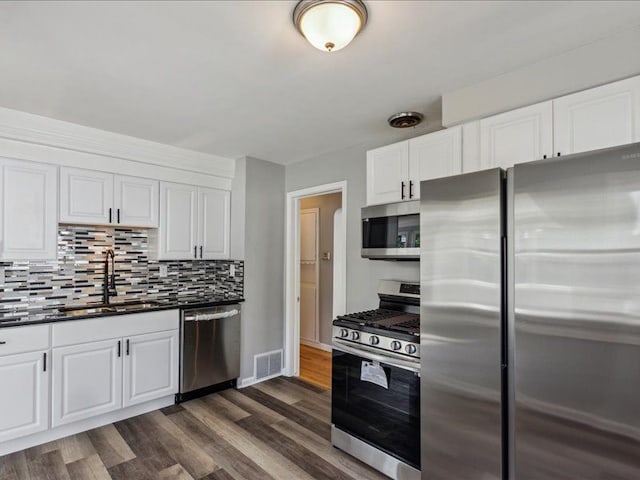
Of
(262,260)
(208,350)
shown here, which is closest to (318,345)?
(262,260)

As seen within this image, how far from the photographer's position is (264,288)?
13.3 feet

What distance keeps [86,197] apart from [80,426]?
185cm

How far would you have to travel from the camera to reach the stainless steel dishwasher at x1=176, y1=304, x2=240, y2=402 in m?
3.39

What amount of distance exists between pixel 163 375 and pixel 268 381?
1165 millimetres

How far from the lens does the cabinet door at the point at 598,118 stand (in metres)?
1.68

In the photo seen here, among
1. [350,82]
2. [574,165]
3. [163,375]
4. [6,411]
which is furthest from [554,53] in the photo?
[6,411]

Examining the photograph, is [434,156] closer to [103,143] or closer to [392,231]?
[392,231]

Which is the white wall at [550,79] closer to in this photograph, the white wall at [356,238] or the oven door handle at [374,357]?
the white wall at [356,238]

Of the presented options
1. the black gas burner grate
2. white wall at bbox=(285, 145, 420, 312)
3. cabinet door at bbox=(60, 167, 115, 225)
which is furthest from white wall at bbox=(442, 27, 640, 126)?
cabinet door at bbox=(60, 167, 115, 225)

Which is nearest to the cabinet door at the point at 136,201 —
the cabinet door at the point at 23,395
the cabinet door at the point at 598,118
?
the cabinet door at the point at 23,395

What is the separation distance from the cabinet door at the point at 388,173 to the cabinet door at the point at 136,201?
2098 mm

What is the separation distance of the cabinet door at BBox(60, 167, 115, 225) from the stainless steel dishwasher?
113cm

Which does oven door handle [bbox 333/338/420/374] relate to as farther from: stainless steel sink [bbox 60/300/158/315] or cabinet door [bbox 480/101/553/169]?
stainless steel sink [bbox 60/300/158/315]

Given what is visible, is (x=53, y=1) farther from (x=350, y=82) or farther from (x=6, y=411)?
(x=6, y=411)
